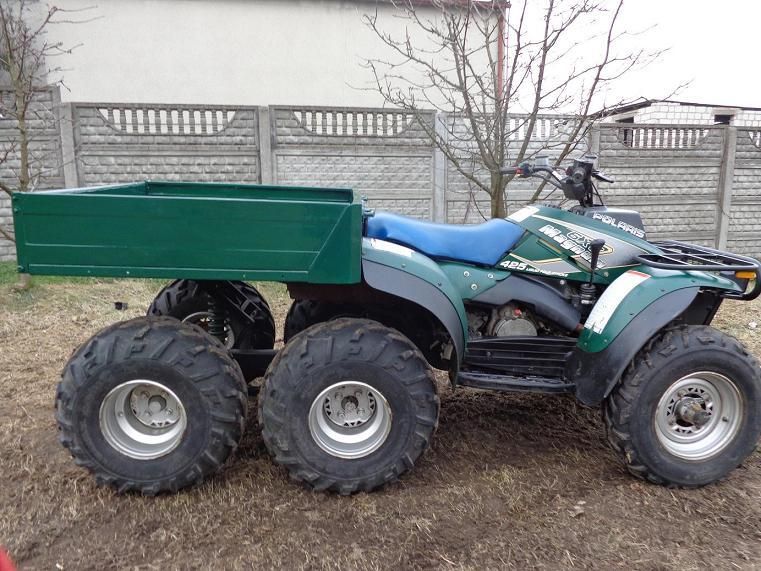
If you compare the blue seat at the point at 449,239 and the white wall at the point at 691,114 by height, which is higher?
the white wall at the point at 691,114

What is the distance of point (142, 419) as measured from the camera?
2924mm

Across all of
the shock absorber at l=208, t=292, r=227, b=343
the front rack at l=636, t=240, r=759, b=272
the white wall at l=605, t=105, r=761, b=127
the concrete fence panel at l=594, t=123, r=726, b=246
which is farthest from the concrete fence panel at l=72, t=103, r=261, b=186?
the white wall at l=605, t=105, r=761, b=127

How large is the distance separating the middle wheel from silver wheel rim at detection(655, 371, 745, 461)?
121 cm

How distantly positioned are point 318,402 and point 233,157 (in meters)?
5.69

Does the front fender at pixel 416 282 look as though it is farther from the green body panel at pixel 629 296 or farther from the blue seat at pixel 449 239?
the green body panel at pixel 629 296

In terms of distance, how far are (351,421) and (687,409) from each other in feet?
5.50

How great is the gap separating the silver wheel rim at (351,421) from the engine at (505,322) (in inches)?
28.4

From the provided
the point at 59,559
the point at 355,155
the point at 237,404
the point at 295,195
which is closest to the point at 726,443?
the point at 237,404

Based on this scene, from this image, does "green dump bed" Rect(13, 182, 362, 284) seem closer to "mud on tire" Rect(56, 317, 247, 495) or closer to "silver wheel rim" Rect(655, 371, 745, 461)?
"mud on tire" Rect(56, 317, 247, 495)

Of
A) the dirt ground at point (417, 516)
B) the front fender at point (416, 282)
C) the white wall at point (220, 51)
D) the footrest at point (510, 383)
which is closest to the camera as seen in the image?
the dirt ground at point (417, 516)

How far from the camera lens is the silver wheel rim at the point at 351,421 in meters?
2.90

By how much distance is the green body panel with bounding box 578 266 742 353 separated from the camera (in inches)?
119

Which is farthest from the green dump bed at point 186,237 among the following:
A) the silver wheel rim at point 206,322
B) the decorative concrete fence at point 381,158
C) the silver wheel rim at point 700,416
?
the decorative concrete fence at point 381,158

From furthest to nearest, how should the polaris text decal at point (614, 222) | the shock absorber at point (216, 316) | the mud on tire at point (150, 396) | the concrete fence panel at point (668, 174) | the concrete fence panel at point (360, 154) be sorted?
the concrete fence panel at point (668, 174)
the concrete fence panel at point (360, 154)
the shock absorber at point (216, 316)
the polaris text decal at point (614, 222)
the mud on tire at point (150, 396)
